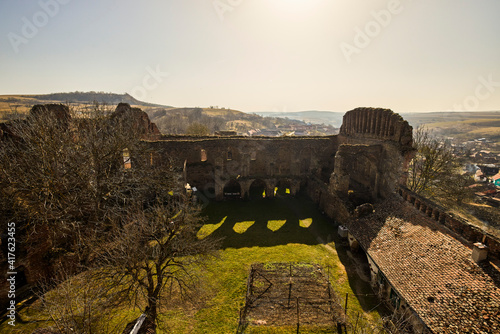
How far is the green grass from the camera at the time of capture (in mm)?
12227

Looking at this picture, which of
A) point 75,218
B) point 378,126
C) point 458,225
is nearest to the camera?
point 458,225

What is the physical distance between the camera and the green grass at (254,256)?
1223cm

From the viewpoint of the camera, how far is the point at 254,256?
17812 millimetres

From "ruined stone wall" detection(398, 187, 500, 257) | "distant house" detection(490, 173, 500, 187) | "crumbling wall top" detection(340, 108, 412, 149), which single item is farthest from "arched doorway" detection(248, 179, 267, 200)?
"distant house" detection(490, 173, 500, 187)

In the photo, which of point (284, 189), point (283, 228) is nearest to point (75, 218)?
point (283, 228)

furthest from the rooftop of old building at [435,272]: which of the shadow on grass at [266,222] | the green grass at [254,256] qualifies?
the shadow on grass at [266,222]

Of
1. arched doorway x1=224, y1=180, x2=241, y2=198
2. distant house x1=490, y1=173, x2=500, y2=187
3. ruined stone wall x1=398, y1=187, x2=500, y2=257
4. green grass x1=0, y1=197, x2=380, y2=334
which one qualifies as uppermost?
ruined stone wall x1=398, y1=187, x2=500, y2=257

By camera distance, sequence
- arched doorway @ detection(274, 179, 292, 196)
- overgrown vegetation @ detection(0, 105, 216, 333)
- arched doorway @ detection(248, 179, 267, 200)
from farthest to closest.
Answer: arched doorway @ detection(274, 179, 292, 196) < arched doorway @ detection(248, 179, 267, 200) < overgrown vegetation @ detection(0, 105, 216, 333)

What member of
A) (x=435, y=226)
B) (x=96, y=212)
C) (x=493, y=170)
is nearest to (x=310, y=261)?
(x=435, y=226)

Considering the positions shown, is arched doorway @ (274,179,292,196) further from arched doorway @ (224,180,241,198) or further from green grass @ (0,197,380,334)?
arched doorway @ (224,180,241,198)

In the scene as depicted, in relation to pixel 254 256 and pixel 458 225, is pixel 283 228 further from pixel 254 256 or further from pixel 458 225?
pixel 458 225

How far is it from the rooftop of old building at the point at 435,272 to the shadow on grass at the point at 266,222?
5.58m

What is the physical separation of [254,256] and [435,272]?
35.6 feet

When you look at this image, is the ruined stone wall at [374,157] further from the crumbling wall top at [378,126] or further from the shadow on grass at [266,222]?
the shadow on grass at [266,222]
